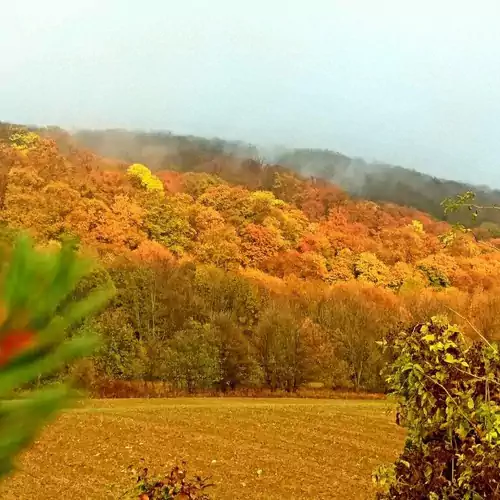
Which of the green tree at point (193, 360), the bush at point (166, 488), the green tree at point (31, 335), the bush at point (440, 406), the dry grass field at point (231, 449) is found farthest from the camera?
the green tree at point (193, 360)

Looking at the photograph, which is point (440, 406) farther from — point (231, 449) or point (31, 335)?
point (231, 449)

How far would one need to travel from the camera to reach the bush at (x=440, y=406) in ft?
11.5

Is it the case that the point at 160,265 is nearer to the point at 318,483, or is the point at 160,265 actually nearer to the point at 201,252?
the point at 201,252

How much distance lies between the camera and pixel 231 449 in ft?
58.0

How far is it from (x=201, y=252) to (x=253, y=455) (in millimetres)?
27776

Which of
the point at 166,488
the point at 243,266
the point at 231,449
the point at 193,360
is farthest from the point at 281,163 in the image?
the point at 166,488

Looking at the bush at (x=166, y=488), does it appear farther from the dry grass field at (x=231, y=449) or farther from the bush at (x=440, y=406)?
the dry grass field at (x=231, y=449)

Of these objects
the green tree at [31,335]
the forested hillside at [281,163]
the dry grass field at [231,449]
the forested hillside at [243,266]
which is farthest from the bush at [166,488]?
the forested hillside at [281,163]

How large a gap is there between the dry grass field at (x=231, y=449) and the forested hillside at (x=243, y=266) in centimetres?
357

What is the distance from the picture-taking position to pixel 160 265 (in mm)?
36594

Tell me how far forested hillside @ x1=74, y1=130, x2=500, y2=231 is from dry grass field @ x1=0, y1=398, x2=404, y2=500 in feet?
141

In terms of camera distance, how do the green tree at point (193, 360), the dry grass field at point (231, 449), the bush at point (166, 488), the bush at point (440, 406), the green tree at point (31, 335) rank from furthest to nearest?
the green tree at point (193, 360) → the dry grass field at point (231, 449) → the bush at point (166, 488) → the bush at point (440, 406) → the green tree at point (31, 335)

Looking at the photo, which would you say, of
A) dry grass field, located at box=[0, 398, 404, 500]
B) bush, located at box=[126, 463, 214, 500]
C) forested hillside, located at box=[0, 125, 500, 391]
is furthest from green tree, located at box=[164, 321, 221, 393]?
bush, located at box=[126, 463, 214, 500]

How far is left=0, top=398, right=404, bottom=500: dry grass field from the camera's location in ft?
45.6
